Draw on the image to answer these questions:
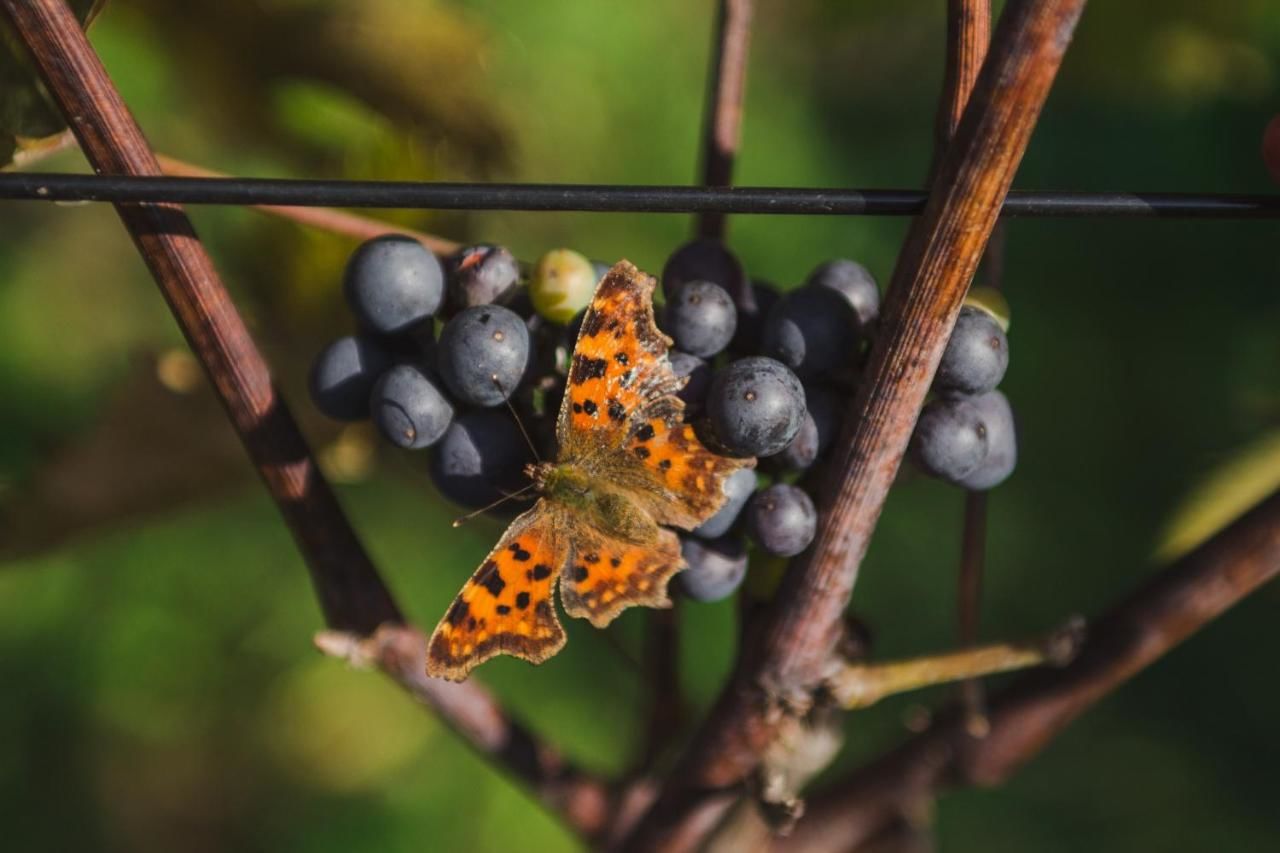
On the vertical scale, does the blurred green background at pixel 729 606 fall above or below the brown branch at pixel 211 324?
below

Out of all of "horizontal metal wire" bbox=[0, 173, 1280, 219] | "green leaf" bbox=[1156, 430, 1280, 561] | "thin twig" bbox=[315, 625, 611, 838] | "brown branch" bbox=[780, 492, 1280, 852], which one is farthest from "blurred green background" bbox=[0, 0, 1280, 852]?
"horizontal metal wire" bbox=[0, 173, 1280, 219]

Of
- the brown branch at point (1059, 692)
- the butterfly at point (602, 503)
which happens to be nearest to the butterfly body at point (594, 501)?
the butterfly at point (602, 503)

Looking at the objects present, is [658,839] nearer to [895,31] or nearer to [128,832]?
[128,832]

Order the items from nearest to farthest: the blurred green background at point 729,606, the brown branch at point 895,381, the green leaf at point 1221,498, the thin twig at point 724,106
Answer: the brown branch at point 895,381 < the thin twig at point 724,106 < the green leaf at point 1221,498 < the blurred green background at point 729,606

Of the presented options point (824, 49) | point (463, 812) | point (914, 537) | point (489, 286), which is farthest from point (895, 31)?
point (463, 812)

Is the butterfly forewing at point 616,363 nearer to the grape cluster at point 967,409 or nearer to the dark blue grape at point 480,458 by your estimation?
the dark blue grape at point 480,458
